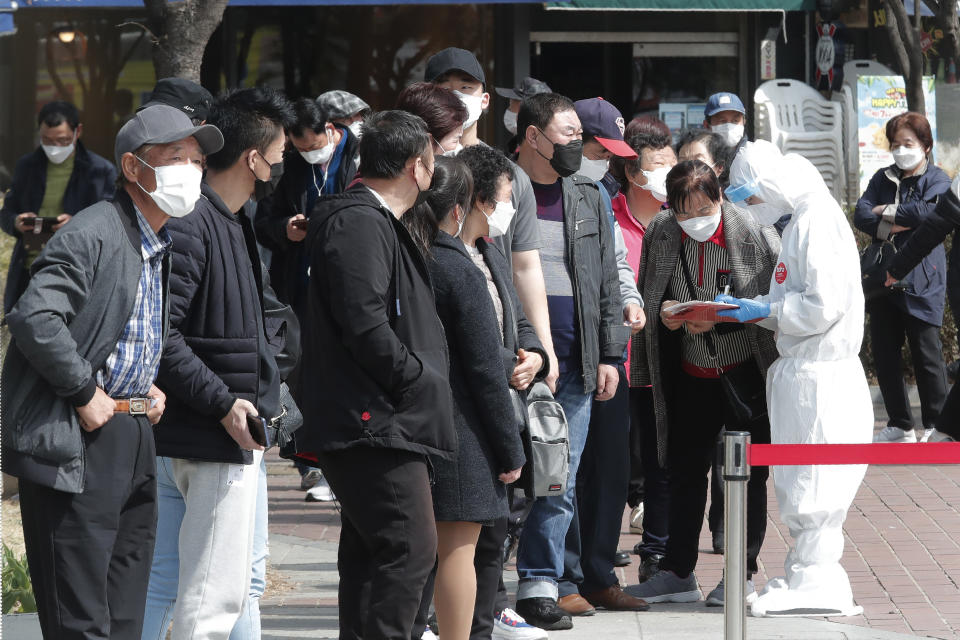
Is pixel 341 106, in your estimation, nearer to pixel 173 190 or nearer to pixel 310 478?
pixel 310 478

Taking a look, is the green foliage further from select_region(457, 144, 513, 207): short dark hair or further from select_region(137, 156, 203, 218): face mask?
select_region(457, 144, 513, 207): short dark hair

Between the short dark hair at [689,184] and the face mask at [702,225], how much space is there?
0.07m

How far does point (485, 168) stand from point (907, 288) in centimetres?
495

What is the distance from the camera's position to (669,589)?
582 centimetres

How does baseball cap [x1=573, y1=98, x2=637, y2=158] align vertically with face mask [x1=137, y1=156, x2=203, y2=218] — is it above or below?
above

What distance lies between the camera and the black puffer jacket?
3.87m

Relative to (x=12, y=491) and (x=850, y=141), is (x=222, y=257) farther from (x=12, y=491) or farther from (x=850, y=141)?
(x=850, y=141)

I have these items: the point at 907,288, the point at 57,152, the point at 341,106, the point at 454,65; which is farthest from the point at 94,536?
the point at 907,288

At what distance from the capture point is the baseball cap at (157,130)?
3.74 m

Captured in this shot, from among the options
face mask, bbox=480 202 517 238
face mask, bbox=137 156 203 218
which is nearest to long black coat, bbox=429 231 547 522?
face mask, bbox=480 202 517 238

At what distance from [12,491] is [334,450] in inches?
161

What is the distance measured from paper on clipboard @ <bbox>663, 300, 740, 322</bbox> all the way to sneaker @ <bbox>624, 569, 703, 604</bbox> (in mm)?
1124

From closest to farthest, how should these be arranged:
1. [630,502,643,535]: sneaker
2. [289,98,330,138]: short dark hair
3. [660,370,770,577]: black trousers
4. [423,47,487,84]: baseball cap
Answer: [660,370,770,577]: black trousers < [423,47,487,84]: baseball cap < [289,98,330,138]: short dark hair < [630,502,643,535]: sneaker

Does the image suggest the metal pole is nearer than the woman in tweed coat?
Yes
